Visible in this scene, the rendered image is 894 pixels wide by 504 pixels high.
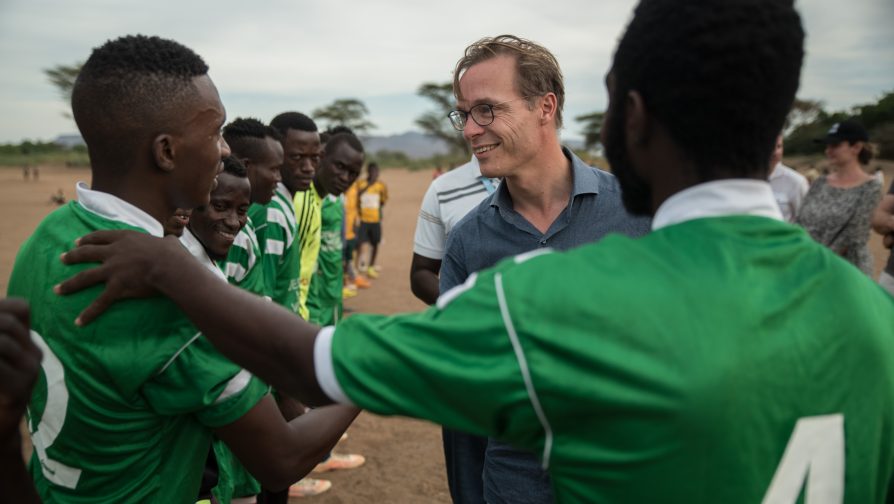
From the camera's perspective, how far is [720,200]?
1289 millimetres

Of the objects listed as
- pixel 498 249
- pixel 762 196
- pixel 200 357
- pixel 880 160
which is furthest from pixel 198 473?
pixel 880 160

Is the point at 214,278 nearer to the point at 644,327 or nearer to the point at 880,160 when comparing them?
the point at 644,327

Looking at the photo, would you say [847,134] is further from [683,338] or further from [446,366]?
[446,366]

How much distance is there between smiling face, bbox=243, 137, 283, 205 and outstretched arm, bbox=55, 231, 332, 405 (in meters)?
3.32

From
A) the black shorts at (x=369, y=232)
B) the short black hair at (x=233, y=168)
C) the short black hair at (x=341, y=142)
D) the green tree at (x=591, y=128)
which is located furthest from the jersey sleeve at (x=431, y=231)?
the green tree at (x=591, y=128)

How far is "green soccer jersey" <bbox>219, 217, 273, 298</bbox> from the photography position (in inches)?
162

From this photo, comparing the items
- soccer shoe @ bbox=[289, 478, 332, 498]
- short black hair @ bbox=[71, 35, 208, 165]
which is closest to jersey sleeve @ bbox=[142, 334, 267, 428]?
short black hair @ bbox=[71, 35, 208, 165]

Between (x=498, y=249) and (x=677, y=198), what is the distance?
4.75 ft

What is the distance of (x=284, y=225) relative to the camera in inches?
190

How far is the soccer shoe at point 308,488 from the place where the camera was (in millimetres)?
4980

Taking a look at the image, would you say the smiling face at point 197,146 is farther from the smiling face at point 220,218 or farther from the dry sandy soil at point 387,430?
the dry sandy soil at point 387,430

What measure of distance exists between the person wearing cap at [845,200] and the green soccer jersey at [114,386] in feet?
20.4

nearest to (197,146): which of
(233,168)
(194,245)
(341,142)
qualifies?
(194,245)

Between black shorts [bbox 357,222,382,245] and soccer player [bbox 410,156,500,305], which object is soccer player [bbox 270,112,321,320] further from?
black shorts [bbox 357,222,382,245]
